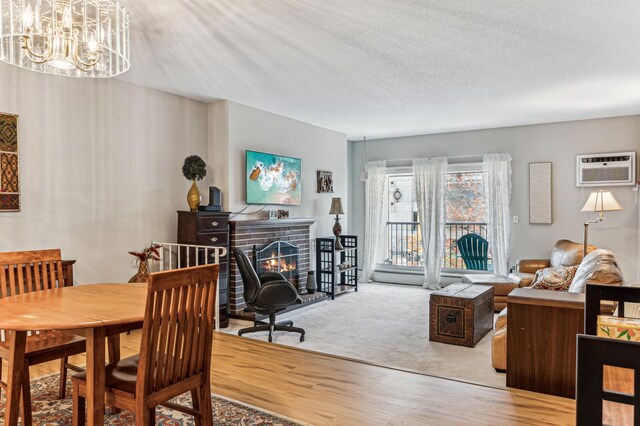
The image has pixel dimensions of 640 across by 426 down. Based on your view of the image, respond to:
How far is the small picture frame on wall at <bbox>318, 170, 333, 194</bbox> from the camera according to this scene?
689 cm

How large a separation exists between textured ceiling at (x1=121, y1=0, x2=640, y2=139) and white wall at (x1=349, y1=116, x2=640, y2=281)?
58 cm

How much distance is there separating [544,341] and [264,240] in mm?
3567

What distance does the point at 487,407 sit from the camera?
2.47 meters

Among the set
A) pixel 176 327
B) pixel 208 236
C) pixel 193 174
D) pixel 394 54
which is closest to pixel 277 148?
pixel 193 174

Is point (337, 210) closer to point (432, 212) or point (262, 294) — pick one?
point (432, 212)

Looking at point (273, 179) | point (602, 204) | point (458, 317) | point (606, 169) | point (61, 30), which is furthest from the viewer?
point (606, 169)

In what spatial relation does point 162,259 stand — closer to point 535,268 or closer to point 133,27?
point 133,27

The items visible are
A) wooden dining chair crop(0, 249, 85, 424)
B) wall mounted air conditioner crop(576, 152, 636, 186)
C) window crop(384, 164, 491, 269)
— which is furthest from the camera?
window crop(384, 164, 491, 269)

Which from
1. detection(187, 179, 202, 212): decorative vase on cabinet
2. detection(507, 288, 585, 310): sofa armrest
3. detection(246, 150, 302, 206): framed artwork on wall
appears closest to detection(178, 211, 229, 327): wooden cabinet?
detection(187, 179, 202, 212): decorative vase on cabinet

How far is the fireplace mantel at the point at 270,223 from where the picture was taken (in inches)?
200

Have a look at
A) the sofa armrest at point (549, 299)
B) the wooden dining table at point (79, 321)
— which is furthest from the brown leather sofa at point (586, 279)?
the wooden dining table at point (79, 321)

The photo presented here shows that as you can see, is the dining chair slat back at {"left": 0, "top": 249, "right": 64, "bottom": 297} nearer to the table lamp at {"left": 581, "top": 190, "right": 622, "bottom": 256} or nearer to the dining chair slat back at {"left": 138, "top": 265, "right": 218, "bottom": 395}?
the dining chair slat back at {"left": 138, "top": 265, "right": 218, "bottom": 395}

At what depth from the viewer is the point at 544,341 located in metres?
2.77

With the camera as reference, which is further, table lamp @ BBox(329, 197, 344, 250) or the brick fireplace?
table lamp @ BBox(329, 197, 344, 250)
